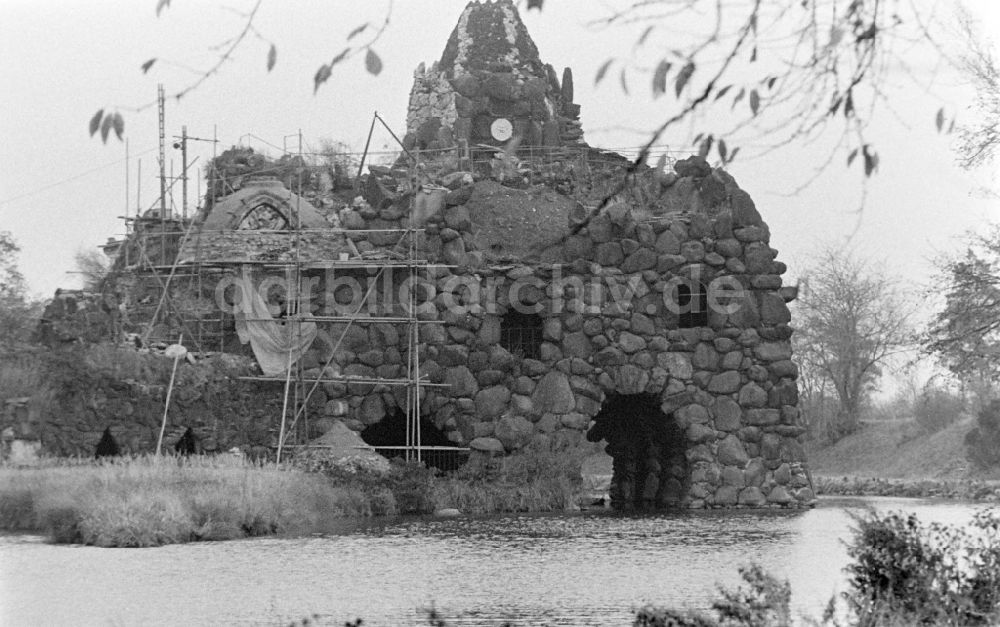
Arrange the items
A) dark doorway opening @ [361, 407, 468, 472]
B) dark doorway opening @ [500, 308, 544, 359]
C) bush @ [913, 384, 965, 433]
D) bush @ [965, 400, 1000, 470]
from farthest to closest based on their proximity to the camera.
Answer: bush @ [913, 384, 965, 433], bush @ [965, 400, 1000, 470], dark doorway opening @ [500, 308, 544, 359], dark doorway opening @ [361, 407, 468, 472]

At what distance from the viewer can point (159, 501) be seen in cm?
2088

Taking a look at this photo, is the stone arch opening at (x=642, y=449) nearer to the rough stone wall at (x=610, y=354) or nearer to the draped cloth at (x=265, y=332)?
the rough stone wall at (x=610, y=354)

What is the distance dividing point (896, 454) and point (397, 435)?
17.5 metres

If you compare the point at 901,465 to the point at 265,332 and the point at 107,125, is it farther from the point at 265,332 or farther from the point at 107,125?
the point at 107,125

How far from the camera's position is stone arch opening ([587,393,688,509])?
3022 centimetres

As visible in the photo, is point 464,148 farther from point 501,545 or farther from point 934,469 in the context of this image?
point 501,545

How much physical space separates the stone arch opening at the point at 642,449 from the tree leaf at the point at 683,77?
70.3 feet

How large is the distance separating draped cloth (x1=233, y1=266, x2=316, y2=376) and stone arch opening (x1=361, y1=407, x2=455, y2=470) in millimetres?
1935

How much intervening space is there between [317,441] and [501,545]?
27.0 ft

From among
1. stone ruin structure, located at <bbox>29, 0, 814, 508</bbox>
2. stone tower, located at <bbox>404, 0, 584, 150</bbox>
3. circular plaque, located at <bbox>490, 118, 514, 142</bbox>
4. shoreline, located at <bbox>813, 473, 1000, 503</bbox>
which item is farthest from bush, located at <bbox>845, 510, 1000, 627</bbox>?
circular plaque, located at <bbox>490, 118, 514, 142</bbox>

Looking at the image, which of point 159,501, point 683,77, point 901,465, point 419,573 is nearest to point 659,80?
point 683,77

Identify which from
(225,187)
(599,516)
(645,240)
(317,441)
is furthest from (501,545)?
(225,187)

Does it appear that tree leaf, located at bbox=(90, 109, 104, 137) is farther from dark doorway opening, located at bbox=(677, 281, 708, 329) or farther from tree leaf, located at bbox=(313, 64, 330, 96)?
dark doorway opening, located at bbox=(677, 281, 708, 329)

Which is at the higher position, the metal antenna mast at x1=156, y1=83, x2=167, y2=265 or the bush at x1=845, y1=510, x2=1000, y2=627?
the metal antenna mast at x1=156, y1=83, x2=167, y2=265
